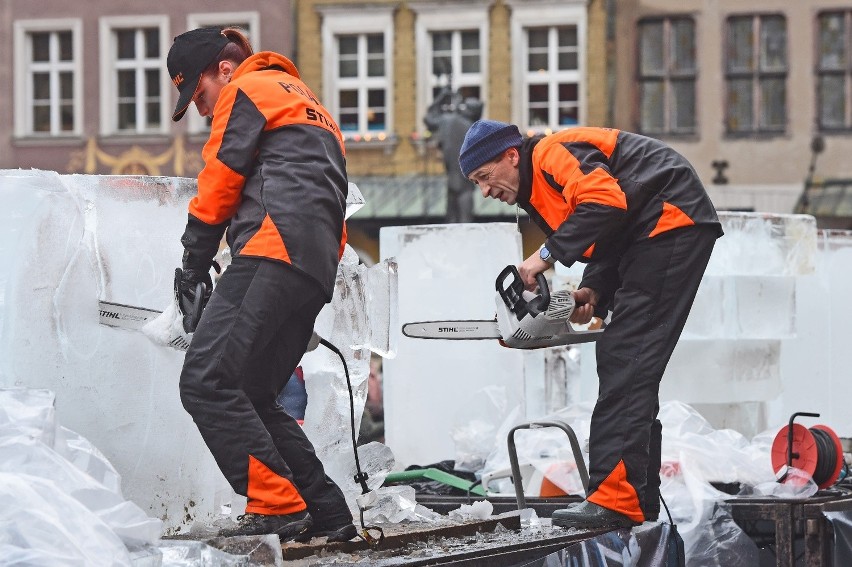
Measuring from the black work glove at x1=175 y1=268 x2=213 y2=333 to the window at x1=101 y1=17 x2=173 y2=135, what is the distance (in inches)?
868

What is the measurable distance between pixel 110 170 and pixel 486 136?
21795mm

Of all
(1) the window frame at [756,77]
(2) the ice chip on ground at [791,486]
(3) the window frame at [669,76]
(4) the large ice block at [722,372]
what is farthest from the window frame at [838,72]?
(2) the ice chip on ground at [791,486]

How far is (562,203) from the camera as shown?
4301 mm

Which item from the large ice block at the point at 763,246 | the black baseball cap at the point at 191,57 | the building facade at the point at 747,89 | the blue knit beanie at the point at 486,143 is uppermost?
the building facade at the point at 747,89

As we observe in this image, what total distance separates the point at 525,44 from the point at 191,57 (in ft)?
69.8

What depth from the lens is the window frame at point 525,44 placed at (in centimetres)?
2455

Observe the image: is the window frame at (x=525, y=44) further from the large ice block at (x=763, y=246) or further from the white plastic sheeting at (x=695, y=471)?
the white plastic sheeting at (x=695, y=471)

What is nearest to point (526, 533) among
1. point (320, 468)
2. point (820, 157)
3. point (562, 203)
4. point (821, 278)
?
point (320, 468)

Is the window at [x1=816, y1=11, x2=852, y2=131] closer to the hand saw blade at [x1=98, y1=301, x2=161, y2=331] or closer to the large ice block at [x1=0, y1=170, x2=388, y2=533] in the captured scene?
the large ice block at [x1=0, y1=170, x2=388, y2=533]

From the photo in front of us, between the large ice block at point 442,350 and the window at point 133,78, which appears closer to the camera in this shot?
the large ice block at point 442,350

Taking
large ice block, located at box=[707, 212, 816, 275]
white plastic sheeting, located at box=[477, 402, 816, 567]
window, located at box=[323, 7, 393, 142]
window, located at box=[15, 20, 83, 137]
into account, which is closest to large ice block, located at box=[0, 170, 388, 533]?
white plastic sheeting, located at box=[477, 402, 816, 567]

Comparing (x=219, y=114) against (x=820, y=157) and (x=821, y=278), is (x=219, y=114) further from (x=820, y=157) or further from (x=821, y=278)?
(x=820, y=157)

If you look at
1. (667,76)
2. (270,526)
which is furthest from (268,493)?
(667,76)

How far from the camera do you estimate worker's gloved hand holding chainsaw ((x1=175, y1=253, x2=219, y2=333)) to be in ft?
12.6
